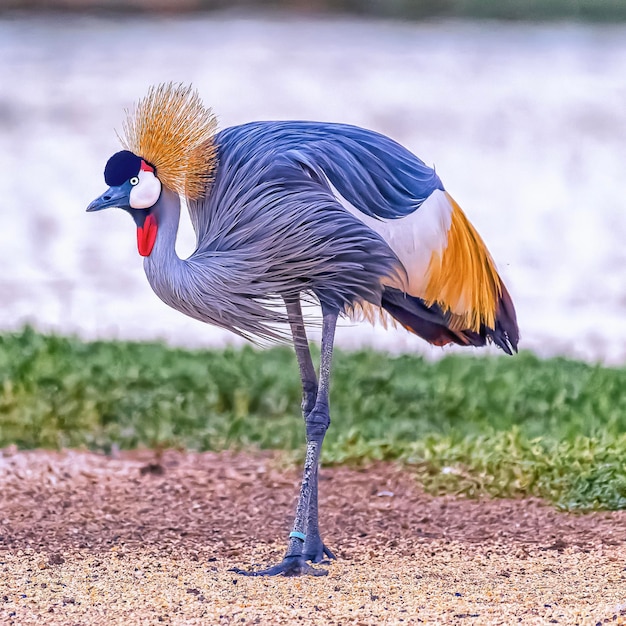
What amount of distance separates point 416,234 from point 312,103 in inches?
393

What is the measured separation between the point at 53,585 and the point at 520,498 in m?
2.07

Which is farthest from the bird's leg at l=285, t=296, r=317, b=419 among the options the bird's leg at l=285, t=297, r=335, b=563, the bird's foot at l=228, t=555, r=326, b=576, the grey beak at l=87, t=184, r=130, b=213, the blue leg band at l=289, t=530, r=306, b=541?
the grey beak at l=87, t=184, r=130, b=213

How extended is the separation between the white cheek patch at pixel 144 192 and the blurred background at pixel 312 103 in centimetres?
484

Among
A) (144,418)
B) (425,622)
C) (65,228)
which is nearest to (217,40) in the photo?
(65,228)

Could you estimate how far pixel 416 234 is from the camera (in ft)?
14.3

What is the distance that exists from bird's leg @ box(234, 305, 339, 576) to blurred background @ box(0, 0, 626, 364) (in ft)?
15.4

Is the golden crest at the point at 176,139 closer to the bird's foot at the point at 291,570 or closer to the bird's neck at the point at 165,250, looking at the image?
the bird's neck at the point at 165,250

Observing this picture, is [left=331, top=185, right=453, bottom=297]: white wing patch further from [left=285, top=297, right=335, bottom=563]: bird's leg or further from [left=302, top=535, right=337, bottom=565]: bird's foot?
[left=302, top=535, right=337, bottom=565]: bird's foot

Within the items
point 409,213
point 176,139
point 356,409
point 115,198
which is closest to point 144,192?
point 115,198

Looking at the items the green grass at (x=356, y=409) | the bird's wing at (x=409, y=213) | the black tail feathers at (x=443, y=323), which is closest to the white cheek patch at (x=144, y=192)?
the bird's wing at (x=409, y=213)

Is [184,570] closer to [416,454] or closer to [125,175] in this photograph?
[125,175]

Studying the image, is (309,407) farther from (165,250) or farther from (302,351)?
(165,250)

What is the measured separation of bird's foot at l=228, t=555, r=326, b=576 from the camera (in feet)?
13.5

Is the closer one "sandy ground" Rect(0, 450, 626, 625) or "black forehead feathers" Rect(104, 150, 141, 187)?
"sandy ground" Rect(0, 450, 626, 625)
